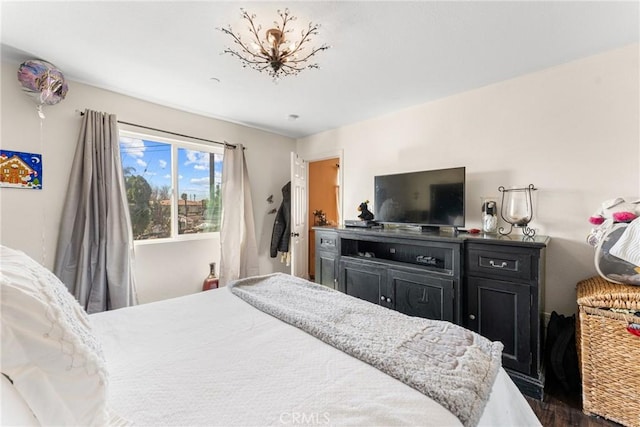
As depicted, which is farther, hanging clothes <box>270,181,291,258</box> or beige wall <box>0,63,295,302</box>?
hanging clothes <box>270,181,291,258</box>

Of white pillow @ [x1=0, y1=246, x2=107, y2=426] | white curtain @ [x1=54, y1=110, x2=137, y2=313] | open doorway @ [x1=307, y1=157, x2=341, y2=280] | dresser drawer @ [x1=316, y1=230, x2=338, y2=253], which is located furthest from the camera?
open doorway @ [x1=307, y1=157, x2=341, y2=280]

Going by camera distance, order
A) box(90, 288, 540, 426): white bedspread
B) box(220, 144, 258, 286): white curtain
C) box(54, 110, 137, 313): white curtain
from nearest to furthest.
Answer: box(90, 288, 540, 426): white bedspread
box(54, 110, 137, 313): white curtain
box(220, 144, 258, 286): white curtain

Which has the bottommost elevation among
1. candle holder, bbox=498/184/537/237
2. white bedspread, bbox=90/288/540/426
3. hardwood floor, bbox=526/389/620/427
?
hardwood floor, bbox=526/389/620/427

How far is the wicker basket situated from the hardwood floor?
5cm

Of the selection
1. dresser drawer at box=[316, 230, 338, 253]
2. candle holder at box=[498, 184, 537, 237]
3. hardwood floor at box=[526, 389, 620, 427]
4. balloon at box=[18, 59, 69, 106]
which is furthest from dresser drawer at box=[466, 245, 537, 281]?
balloon at box=[18, 59, 69, 106]

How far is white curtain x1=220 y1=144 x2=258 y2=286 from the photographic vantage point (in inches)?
130

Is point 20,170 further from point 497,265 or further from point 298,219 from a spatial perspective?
point 497,265

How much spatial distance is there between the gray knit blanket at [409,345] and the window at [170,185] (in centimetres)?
199

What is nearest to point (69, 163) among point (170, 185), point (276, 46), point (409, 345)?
point (170, 185)

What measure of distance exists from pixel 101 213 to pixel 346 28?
256 cm

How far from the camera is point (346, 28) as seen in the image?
1.65 meters

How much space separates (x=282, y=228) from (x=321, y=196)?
106 centimetres

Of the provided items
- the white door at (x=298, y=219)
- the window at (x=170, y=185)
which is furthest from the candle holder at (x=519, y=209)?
the window at (x=170, y=185)

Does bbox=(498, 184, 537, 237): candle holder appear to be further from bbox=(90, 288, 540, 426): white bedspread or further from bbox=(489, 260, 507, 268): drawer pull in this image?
bbox=(90, 288, 540, 426): white bedspread
